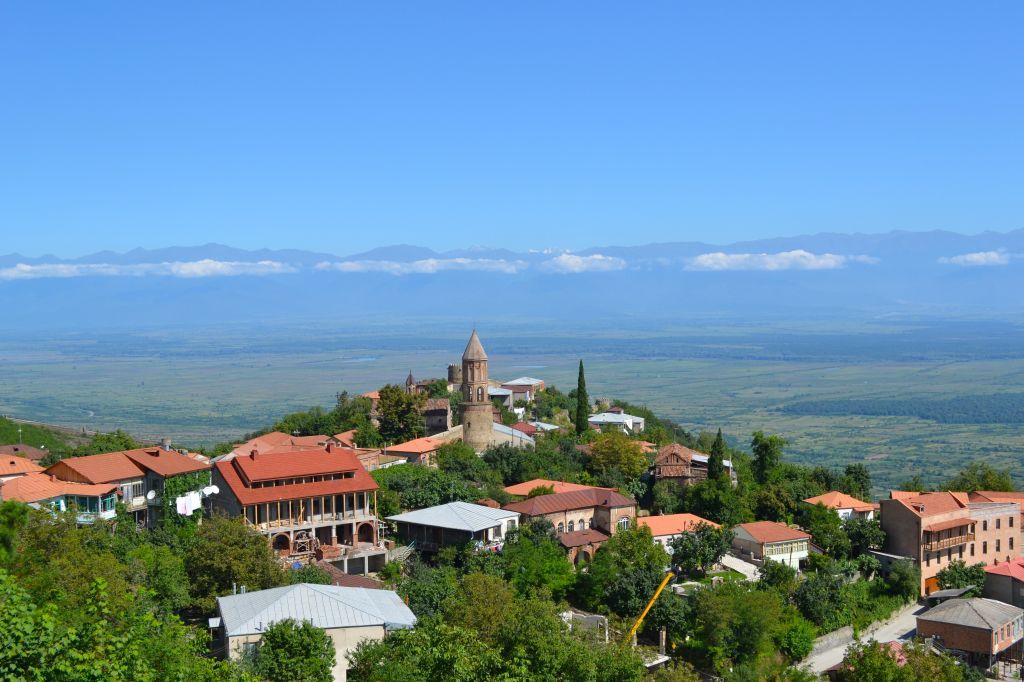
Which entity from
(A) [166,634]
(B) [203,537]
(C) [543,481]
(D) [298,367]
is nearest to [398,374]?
(D) [298,367]

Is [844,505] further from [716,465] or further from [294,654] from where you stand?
[294,654]

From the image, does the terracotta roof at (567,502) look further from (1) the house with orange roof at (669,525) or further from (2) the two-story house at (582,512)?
(1) the house with orange roof at (669,525)

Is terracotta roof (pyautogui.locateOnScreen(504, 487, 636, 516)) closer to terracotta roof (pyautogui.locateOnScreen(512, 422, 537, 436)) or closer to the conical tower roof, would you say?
the conical tower roof

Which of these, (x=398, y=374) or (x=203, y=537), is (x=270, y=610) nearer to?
(x=203, y=537)

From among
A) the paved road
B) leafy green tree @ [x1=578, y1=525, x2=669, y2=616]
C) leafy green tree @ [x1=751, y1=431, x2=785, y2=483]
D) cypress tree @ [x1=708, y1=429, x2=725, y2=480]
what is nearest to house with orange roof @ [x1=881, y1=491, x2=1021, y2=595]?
the paved road

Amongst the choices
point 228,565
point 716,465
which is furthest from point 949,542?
point 228,565

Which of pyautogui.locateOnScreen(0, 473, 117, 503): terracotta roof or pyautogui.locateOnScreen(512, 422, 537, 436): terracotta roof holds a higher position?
pyautogui.locateOnScreen(0, 473, 117, 503): terracotta roof
